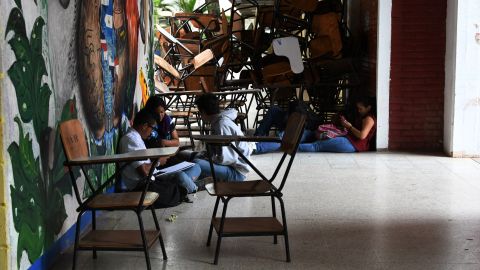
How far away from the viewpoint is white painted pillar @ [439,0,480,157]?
769 centimetres

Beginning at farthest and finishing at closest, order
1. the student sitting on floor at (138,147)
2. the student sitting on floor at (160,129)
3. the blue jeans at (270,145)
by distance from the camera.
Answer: the blue jeans at (270,145), the student sitting on floor at (160,129), the student sitting on floor at (138,147)

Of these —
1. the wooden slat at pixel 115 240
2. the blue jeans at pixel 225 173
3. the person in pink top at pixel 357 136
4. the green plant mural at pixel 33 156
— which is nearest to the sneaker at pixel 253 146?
the person in pink top at pixel 357 136

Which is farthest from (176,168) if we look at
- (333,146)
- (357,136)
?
(357,136)

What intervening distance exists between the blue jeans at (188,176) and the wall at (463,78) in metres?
3.69

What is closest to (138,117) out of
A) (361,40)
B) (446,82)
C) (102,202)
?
(102,202)

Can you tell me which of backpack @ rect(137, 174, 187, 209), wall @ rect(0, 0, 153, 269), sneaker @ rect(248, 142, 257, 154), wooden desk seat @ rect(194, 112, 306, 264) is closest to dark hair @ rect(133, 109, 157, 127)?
wall @ rect(0, 0, 153, 269)

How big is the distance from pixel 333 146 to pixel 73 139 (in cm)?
515

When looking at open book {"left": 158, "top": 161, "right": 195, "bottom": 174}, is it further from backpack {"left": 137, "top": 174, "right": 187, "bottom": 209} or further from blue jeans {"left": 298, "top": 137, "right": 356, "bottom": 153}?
blue jeans {"left": 298, "top": 137, "right": 356, "bottom": 153}

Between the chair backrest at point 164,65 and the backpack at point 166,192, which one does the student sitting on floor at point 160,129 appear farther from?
the chair backrest at point 164,65

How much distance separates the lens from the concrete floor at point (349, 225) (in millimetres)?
4086

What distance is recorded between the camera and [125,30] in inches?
235

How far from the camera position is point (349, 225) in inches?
194

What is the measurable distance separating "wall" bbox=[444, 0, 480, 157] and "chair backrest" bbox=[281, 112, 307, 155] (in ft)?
14.2

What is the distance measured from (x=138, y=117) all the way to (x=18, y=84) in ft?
6.63
